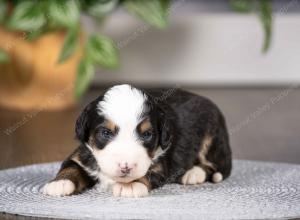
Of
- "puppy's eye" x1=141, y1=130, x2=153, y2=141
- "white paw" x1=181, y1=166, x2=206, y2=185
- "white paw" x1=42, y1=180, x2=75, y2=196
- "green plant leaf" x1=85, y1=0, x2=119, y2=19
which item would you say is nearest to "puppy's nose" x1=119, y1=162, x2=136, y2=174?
"puppy's eye" x1=141, y1=130, x2=153, y2=141

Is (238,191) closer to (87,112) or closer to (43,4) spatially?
(87,112)

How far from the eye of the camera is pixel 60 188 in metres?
2.12

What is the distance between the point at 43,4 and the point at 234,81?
Result: 2244 millimetres

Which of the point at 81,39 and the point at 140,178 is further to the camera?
the point at 81,39

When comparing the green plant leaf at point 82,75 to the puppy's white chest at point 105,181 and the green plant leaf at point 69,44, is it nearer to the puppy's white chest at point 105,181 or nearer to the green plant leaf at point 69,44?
the green plant leaf at point 69,44

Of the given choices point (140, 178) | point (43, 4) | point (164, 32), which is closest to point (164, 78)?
point (164, 32)

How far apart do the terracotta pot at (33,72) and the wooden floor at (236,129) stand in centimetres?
12

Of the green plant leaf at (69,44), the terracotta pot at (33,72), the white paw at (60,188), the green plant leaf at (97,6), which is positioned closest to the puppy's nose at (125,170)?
the white paw at (60,188)

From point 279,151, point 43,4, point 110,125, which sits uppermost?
point 43,4

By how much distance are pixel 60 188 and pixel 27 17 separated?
163 centimetres

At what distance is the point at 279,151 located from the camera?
3.18 meters

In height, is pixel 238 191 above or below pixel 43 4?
below

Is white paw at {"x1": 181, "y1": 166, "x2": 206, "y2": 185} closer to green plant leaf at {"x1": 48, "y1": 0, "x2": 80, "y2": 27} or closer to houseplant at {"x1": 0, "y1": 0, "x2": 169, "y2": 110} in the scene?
houseplant at {"x1": 0, "y1": 0, "x2": 169, "y2": 110}

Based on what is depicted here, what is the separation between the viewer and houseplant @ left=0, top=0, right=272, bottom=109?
3584 millimetres
